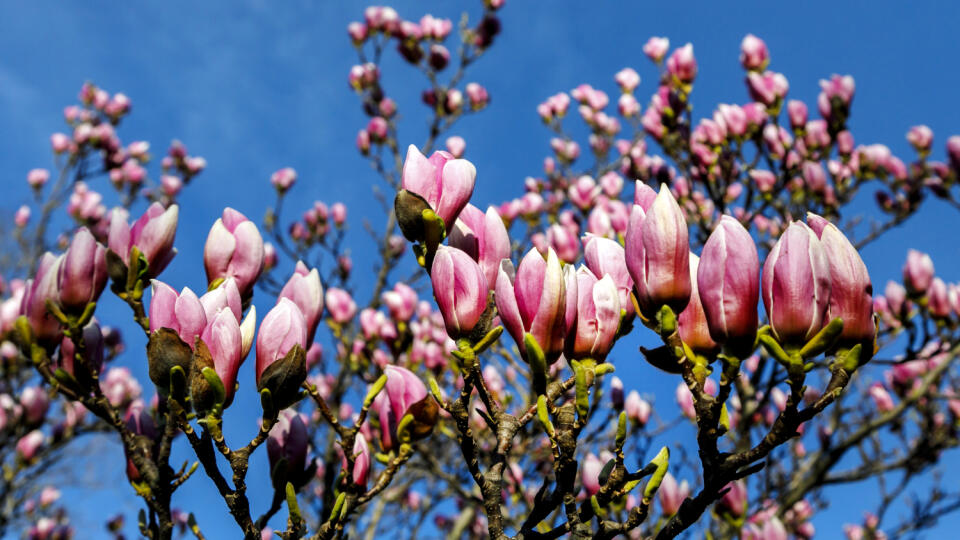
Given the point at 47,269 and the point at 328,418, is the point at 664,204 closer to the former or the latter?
the point at 328,418

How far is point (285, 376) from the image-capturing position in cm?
111

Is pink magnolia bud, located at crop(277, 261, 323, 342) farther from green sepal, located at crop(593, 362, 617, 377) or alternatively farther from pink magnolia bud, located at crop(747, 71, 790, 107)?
pink magnolia bud, located at crop(747, 71, 790, 107)

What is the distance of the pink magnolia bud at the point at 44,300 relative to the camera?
1.49m

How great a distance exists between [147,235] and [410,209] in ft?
2.21

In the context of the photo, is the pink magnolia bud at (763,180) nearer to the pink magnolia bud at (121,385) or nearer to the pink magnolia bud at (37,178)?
the pink magnolia bud at (121,385)

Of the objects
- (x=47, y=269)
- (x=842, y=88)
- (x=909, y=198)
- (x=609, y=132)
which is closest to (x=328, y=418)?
(x=47, y=269)

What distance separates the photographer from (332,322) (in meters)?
4.27

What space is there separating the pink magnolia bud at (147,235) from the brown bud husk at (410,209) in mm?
610

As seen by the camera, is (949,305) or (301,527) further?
(949,305)

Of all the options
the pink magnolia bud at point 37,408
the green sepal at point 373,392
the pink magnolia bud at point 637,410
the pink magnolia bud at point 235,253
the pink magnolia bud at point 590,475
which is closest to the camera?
the green sepal at point 373,392

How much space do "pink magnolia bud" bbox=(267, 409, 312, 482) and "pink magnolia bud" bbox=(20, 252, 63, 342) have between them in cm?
56

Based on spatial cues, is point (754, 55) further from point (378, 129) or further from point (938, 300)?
point (378, 129)

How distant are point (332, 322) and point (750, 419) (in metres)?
2.41

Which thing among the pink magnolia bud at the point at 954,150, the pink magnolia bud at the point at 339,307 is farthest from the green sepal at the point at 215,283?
the pink magnolia bud at the point at 954,150
